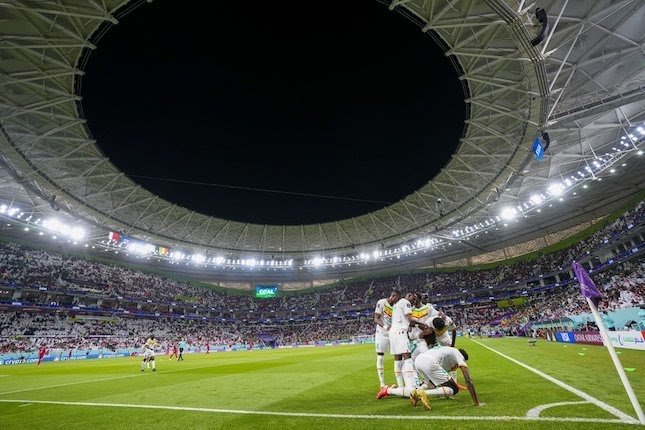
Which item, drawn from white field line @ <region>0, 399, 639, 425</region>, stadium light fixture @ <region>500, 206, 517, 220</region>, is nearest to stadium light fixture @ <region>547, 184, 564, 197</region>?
stadium light fixture @ <region>500, 206, 517, 220</region>

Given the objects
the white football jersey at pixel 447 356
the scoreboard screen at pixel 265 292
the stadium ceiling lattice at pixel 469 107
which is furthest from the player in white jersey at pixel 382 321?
the scoreboard screen at pixel 265 292

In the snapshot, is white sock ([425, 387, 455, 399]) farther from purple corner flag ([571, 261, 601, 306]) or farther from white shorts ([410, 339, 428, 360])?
purple corner flag ([571, 261, 601, 306])

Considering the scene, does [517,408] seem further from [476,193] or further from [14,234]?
[14,234]

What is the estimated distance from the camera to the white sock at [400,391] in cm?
616

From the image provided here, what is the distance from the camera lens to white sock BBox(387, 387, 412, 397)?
6.16m

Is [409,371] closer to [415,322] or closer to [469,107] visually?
[415,322]

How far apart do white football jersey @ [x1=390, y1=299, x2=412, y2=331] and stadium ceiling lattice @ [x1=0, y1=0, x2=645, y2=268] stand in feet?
57.9

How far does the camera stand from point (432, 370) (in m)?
5.91

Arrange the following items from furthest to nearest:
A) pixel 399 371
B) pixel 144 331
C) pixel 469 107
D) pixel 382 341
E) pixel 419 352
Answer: pixel 144 331 → pixel 469 107 → pixel 382 341 → pixel 399 371 → pixel 419 352

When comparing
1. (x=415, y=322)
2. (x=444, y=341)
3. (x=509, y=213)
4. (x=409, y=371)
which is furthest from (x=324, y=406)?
(x=509, y=213)

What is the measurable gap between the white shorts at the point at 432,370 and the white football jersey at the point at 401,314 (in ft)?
2.56

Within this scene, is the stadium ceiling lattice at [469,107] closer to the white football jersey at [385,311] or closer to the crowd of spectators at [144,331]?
the crowd of spectators at [144,331]

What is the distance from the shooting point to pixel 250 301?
233ft

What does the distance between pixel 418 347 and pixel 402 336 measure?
575mm
